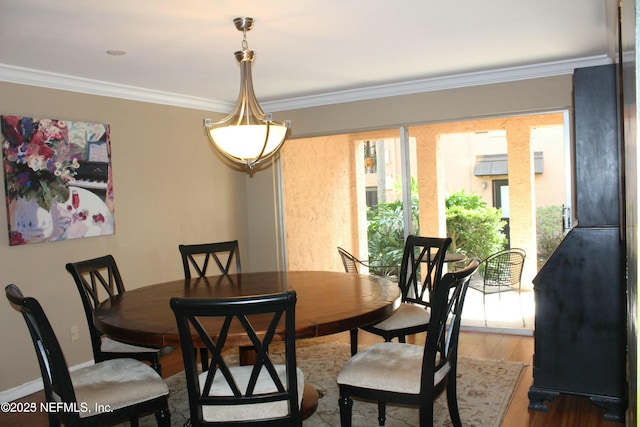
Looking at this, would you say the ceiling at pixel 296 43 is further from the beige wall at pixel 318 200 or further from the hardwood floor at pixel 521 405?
the hardwood floor at pixel 521 405

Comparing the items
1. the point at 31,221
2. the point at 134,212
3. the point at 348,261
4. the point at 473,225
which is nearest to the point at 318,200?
the point at 348,261

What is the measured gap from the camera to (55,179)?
389 centimetres

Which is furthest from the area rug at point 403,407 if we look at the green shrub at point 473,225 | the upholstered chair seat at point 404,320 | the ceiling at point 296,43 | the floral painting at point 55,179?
the ceiling at point 296,43

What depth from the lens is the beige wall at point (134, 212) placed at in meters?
3.72

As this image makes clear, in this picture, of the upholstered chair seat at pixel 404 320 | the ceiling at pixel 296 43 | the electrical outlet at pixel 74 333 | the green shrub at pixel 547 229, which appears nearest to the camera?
the ceiling at pixel 296 43

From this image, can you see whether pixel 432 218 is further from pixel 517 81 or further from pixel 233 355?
pixel 233 355

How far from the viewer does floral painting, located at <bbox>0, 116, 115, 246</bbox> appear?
3.65 metres

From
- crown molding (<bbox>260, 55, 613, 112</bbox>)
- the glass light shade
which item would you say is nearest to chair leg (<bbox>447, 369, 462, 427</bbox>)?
the glass light shade

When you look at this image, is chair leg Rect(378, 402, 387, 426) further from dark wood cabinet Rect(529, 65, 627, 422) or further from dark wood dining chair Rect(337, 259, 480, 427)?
dark wood cabinet Rect(529, 65, 627, 422)

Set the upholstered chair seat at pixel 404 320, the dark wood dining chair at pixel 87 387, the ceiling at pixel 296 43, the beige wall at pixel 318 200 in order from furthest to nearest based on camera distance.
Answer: the beige wall at pixel 318 200 → the upholstered chair seat at pixel 404 320 → the ceiling at pixel 296 43 → the dark wood dining chair at pixel 87 387

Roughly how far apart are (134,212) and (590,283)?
3.50 m

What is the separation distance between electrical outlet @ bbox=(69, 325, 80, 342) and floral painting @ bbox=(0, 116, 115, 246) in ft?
2.28

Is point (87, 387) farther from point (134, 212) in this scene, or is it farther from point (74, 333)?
point (134, 212)

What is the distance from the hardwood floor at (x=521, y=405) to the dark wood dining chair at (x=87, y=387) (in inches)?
46.1
